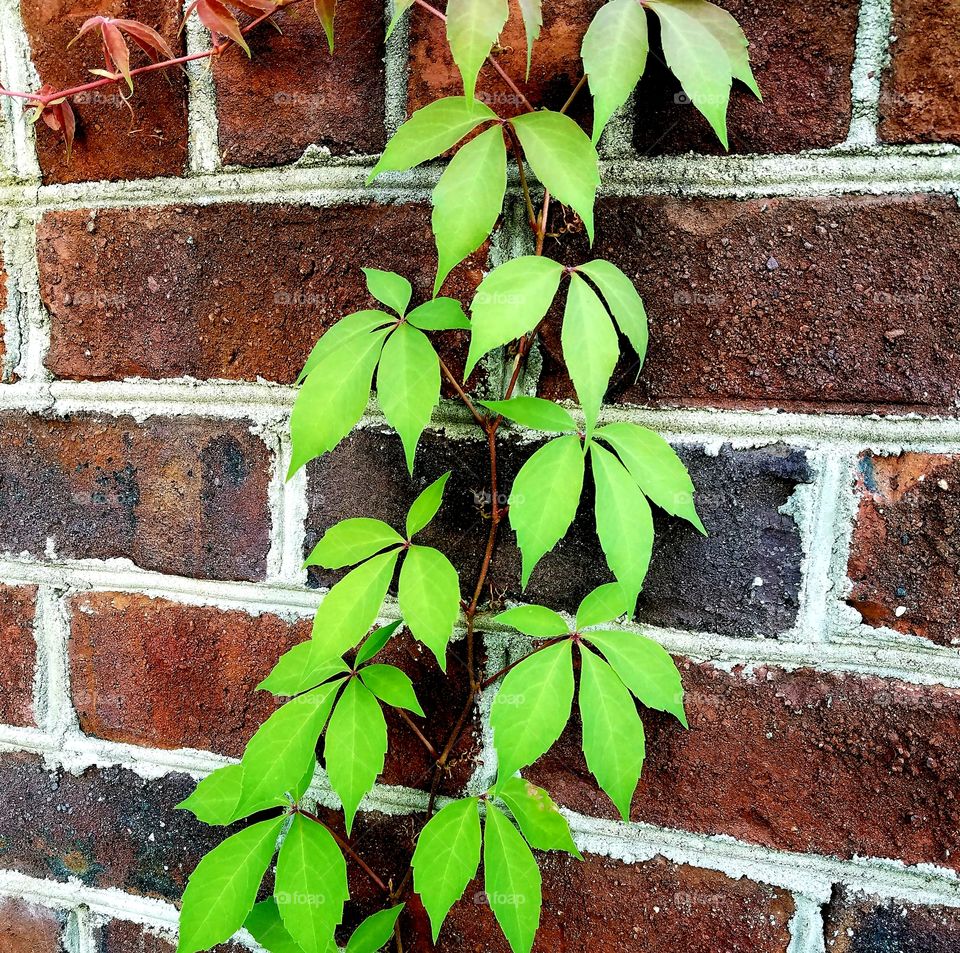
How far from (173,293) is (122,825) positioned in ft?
1.33

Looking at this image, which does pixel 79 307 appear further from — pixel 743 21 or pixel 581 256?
pixel 743 21

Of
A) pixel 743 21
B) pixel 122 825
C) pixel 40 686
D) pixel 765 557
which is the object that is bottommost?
pixel 122 825

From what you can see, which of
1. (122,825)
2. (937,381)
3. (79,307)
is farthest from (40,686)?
(937,381)

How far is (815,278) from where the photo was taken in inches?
16.1

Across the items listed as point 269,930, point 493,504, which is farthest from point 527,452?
point 269,930

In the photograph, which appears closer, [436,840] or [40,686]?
[436,840]

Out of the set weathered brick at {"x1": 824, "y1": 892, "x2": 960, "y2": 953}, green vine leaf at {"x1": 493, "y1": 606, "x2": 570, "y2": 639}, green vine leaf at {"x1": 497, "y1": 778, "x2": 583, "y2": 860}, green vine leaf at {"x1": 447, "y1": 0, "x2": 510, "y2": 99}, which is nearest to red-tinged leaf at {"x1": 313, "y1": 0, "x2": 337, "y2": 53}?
green vine leaf at {"x1": 447, "y1": 0, "x2": 510, "y2": 99}

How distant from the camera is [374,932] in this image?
0.47m

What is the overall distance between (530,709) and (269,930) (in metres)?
0.26

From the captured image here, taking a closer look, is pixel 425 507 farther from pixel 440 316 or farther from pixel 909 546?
pixel 909 546

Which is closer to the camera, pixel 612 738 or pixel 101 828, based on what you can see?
pixel 612 738

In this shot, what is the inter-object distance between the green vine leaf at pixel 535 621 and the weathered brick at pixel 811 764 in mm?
93

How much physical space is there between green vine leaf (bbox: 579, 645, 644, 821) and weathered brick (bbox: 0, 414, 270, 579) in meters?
0.25

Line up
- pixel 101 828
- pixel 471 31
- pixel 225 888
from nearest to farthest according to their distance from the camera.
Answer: pixel 471 31 < pixel 225 888 < pixel 101 828
